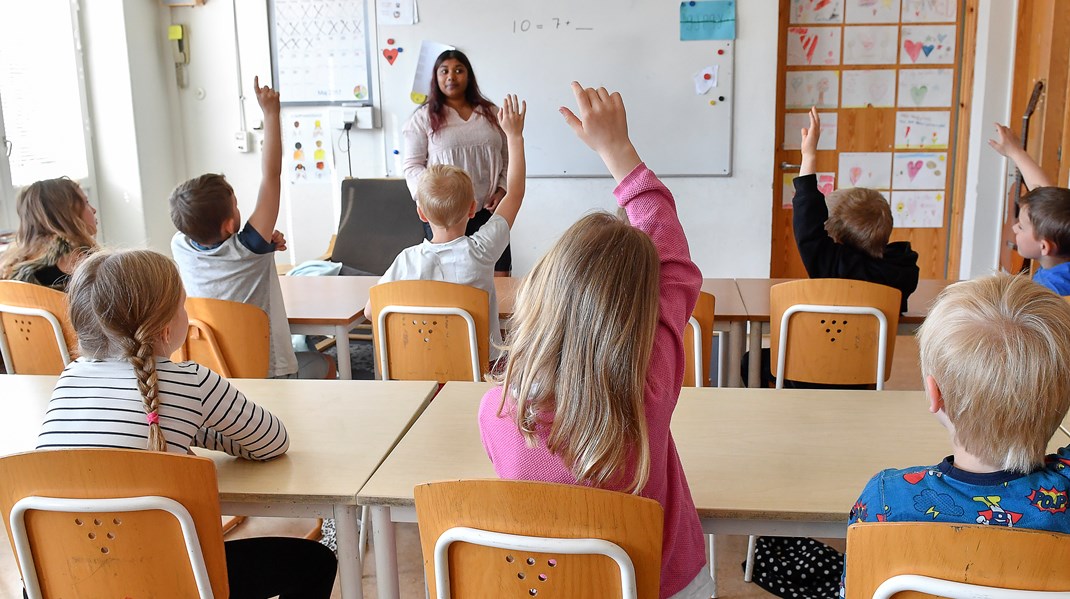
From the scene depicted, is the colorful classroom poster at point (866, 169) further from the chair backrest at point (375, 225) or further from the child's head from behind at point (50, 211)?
the child's head from behind at point (50, 211)

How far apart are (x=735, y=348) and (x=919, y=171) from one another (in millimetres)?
2905

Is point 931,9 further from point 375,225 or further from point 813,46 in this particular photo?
point 375,225

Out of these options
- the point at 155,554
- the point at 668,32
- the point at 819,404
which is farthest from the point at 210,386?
the point at 668,32

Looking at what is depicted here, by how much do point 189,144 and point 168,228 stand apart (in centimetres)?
52

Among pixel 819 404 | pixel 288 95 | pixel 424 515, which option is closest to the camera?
pixel 424 515

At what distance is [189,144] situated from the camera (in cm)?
550

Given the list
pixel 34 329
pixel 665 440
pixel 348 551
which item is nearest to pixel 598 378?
pixel 665 440

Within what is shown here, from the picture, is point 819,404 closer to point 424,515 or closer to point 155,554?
point 424,515

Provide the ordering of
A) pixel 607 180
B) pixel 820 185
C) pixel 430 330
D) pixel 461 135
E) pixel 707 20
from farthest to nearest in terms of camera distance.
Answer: pixel 607 180, pixel 820 185, pixel 707 20, pixel 461 135, pixel 430 330

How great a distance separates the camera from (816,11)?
197 inches

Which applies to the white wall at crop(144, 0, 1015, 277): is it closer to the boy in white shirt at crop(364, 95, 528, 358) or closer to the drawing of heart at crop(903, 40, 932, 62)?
the drawing of heart at crop(903, 40, 932, 62)

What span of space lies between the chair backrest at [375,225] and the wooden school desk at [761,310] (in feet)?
6.20

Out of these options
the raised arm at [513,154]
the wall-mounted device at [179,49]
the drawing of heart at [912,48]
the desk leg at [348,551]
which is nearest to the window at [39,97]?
the wall-mounted device at [179,49]

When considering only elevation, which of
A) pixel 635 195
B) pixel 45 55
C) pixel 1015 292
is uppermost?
pixel 45 55
